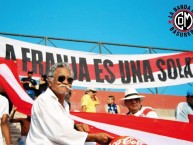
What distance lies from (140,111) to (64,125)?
2.46 meters

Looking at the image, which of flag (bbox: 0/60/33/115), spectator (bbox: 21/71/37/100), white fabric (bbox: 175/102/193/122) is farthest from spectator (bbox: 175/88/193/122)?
spectator (bbox: 21/71/37/100)

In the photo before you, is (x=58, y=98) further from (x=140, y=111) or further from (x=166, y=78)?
(x=166, y=78)

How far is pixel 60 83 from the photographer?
3516 millimetres

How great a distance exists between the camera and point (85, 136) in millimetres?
3293

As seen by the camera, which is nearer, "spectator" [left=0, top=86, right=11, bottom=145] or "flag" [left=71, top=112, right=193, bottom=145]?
"spectator" [left=0, top=86, right=11, bottom=145]

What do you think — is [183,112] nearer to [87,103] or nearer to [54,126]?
[54,126]

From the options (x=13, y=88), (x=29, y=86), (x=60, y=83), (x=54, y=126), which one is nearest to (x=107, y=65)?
(x=29, y=86)

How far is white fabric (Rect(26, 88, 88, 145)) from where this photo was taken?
3146mm

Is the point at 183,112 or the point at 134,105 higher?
the point at 134,105

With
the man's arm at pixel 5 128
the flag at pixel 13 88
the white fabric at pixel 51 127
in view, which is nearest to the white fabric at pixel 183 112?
the flag at pixel 13 88

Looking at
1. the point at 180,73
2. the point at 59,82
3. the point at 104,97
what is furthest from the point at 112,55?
the point at 59,82

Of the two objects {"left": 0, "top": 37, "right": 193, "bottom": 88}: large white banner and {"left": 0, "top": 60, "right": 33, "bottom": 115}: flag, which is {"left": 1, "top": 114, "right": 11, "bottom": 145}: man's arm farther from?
{"left": 0, "top": 37, "right": 193, "bottom": 88}: large white banner

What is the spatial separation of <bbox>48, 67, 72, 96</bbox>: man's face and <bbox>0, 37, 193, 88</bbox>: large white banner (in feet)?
27.4

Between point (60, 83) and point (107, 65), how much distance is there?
34.9 feet
